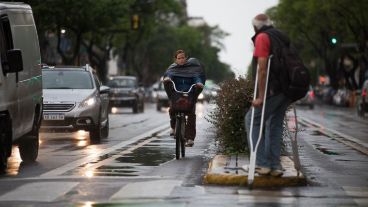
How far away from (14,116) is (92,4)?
125 ft

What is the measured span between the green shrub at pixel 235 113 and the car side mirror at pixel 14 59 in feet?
11.3

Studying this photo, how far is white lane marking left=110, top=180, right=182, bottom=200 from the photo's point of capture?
34.5 feet

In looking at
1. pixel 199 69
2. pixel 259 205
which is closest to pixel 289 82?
pixel 259 205

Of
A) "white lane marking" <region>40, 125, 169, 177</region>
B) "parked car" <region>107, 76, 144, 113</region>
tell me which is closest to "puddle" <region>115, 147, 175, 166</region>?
"white lane marking" <region>40, 125, 169, 177</region>

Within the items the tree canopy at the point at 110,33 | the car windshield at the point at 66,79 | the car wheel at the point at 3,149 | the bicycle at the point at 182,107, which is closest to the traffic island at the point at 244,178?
the car wheel at the point at 3,149

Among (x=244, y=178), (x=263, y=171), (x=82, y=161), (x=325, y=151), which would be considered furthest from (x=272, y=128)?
(x=325, y=151)

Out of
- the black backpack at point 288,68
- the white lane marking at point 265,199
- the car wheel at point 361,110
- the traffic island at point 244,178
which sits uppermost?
the black backpack at point 288,68

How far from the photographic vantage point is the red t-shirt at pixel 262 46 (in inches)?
449

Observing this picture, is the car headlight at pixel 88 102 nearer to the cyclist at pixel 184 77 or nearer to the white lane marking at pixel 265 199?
the cyclist at pixel 184 77

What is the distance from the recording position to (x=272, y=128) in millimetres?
11789

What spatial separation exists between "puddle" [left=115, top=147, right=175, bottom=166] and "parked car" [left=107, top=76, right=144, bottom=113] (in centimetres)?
3074

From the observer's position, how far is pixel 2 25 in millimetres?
13773

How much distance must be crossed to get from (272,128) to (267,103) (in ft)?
1.02

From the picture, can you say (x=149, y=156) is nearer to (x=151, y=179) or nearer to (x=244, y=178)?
(x=151, y=179)
